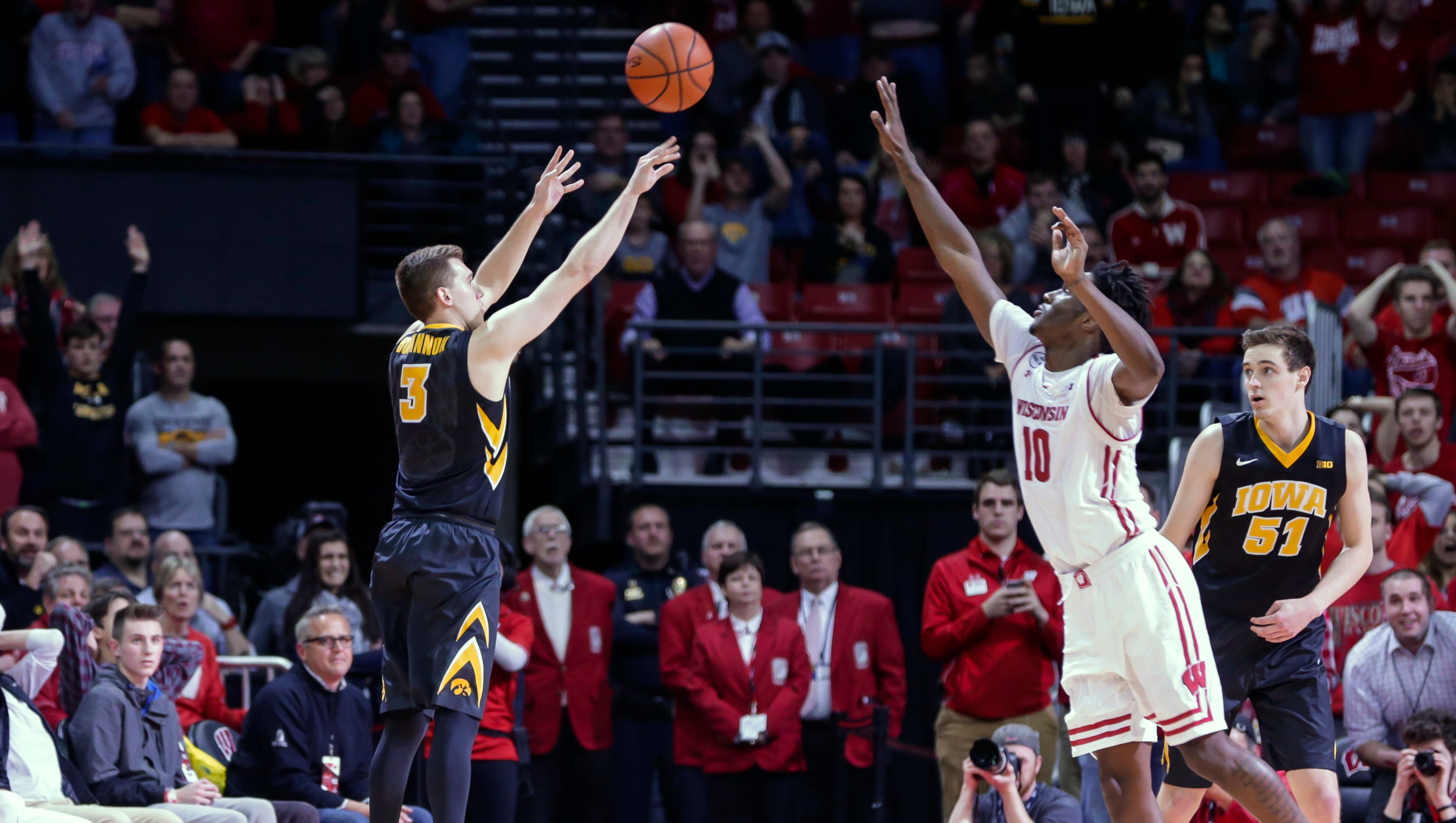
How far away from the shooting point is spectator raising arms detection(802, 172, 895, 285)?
13.5 m

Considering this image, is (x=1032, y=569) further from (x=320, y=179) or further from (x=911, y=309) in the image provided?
(x=320, y=179)

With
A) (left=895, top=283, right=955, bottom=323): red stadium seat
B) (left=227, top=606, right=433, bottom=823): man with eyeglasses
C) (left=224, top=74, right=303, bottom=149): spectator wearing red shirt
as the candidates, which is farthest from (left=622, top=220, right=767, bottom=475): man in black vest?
(left=227, top=606, right=433, bottom=823): man with eyeglasses

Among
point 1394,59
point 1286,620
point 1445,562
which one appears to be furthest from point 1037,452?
point 1394,59

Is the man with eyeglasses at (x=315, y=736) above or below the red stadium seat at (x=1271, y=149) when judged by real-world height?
below

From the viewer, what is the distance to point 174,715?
8.55 metres

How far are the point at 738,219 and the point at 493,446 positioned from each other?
26.2ft

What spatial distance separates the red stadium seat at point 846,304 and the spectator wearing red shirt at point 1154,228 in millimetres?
1902

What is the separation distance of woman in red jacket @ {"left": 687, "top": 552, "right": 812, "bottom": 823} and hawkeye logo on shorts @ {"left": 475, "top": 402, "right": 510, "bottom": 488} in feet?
12.7

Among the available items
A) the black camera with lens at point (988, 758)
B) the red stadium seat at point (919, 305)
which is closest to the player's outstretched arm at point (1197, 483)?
the black camera with lens at point (988, 758)

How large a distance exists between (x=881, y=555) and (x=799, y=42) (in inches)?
253

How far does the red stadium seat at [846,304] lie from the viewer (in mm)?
13266

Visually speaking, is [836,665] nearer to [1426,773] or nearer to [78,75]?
[1426,773]

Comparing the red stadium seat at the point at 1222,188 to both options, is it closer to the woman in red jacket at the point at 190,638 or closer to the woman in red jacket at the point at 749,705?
the woman in red jacket at the point at 749,705

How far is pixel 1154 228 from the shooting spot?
1373 cm
